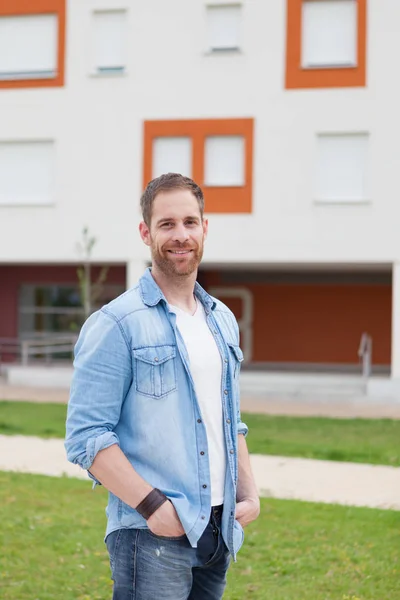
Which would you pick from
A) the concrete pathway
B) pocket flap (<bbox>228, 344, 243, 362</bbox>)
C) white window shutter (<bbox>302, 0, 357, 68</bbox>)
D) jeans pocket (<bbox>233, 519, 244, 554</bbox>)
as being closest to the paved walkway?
the concrete pathway

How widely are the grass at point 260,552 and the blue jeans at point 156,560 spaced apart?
2836mm

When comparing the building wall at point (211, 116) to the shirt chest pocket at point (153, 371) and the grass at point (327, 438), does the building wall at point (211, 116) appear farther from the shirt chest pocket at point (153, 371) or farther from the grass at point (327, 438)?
the shirt chest pocket at point (153, 371)

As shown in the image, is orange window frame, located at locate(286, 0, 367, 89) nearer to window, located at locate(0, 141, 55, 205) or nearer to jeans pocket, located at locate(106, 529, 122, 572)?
window, located at locate(0, 141, 55, 205)

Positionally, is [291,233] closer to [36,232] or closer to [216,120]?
[216,120]

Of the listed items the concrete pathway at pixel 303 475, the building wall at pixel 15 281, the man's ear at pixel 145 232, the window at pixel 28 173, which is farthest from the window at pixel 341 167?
the man's ear at pixel 145 232

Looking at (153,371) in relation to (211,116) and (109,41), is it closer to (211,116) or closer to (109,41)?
(211,116)

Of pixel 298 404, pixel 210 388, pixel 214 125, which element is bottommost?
pixel 298 404

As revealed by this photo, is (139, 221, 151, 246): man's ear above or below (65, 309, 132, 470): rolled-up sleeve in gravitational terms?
above

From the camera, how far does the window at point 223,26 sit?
20.1 meters

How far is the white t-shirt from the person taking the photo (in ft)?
10.1

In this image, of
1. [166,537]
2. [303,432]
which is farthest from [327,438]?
[166,537]

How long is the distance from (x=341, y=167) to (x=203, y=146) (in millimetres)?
3109

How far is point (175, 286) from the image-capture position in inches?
127

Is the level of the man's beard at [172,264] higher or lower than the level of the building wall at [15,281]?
higher
